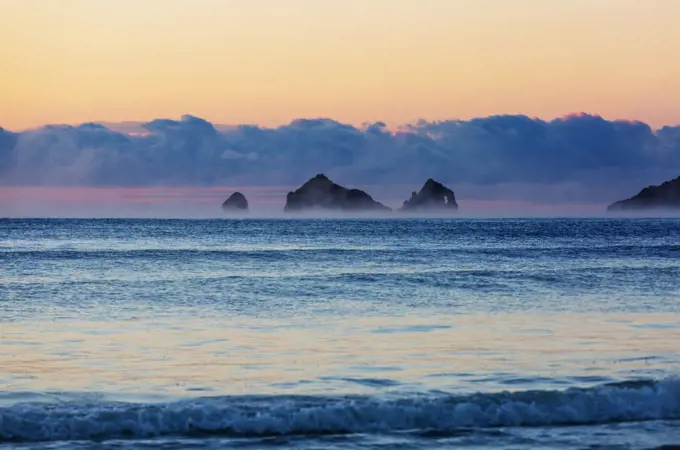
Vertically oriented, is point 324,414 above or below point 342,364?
below

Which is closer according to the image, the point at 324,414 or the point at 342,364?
the point at 324,414

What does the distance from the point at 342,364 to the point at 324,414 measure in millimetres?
3756

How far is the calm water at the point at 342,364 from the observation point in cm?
1316

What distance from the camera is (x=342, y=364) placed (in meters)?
17.3

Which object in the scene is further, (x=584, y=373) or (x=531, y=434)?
(x=584, y=373)

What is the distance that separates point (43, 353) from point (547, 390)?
989cm

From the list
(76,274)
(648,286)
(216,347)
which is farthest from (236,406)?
(76,274)

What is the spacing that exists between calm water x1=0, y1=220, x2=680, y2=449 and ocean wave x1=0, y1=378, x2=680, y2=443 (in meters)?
0.03

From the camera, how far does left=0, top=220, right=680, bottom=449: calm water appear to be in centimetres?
1316

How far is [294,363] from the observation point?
17.5 metres

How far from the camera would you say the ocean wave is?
43.1 ft

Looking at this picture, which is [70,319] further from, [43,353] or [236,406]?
[236,406]

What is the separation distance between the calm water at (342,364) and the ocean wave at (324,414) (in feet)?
0.09

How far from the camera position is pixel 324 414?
44.6ft
